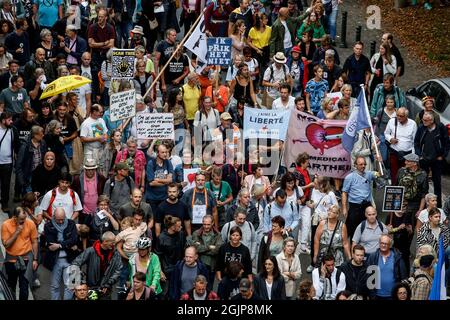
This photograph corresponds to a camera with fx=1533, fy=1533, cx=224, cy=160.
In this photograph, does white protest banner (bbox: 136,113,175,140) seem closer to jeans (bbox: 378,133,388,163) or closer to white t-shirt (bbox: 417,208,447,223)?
jeans (bbox: 378,133,388,163)

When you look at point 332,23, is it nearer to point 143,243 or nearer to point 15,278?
point 143,243

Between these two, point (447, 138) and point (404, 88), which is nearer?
point (447, 138)

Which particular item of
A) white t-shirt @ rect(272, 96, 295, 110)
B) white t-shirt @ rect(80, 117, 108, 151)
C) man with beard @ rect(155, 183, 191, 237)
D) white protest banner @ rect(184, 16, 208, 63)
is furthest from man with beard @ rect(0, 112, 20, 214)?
white protest banner @ rect(184, 16, 208, 63)

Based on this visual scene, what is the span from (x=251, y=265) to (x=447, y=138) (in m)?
5.02

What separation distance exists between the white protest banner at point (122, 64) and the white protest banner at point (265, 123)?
237 cm

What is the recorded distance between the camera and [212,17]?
28562 millimetres

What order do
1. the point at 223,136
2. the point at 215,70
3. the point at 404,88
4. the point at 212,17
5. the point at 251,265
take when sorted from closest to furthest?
the point at 251,265 < the point at 223,136 < the point at 215,70 < the point at 212,17 < the point at 404,88

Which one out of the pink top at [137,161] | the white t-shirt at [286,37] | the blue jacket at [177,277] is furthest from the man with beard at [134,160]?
the white t-shirt at [286,37]

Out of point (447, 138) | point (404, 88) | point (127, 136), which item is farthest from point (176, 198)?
point (404, 88)

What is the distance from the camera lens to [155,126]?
76.7 ft

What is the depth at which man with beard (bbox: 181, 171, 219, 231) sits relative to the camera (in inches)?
856

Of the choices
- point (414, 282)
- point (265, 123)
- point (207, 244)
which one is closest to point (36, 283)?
point (207, 244)

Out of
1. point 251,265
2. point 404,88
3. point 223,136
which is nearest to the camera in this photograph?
point 251,265

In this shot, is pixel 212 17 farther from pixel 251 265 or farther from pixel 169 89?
pixel 251 265
